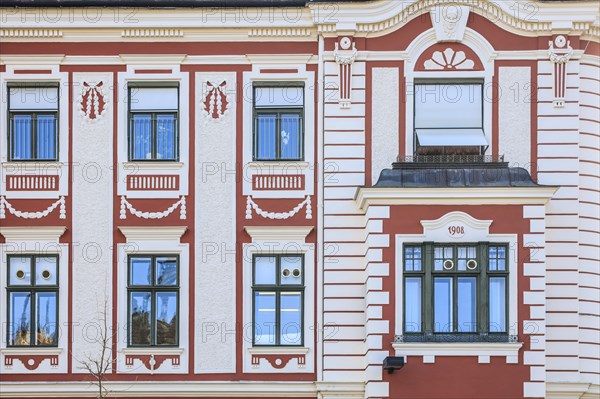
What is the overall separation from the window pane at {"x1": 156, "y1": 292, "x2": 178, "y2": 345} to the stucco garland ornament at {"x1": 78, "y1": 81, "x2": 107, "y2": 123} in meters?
4.00

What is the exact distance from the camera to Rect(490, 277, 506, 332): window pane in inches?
1131

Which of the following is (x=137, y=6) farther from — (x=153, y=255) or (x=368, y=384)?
(x=368, y=384)

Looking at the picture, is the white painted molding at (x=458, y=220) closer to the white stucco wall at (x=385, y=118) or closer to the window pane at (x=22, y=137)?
the white stucco wall at (x=385, y=118)

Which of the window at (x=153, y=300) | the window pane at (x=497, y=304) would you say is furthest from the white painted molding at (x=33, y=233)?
the window pane at (x=497, y=304)

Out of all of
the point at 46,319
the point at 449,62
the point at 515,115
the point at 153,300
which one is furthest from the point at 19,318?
the point at 515,115

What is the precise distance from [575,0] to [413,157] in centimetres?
466

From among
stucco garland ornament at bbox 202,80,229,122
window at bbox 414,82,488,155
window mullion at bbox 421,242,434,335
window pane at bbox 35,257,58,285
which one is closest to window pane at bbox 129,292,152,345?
window pane at bbox 35,257,58,285

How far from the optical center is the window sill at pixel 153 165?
30.5 m

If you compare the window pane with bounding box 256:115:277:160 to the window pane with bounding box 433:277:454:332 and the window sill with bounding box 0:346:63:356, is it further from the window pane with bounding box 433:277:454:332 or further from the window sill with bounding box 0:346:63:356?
the window sill with bounding box 0:346:63:356

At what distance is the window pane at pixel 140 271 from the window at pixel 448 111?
6051 millimetres

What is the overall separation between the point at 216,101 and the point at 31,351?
254 inches


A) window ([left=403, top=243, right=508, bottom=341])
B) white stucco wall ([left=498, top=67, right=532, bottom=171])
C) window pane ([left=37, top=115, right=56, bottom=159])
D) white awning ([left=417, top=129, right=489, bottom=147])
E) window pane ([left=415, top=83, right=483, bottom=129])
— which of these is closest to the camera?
window ([left=403, top=243, right=508, bottom=341])

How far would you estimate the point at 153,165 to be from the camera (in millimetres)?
30453

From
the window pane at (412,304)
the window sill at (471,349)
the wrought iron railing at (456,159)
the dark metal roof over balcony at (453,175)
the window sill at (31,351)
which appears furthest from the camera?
the window sill at (31,351)
